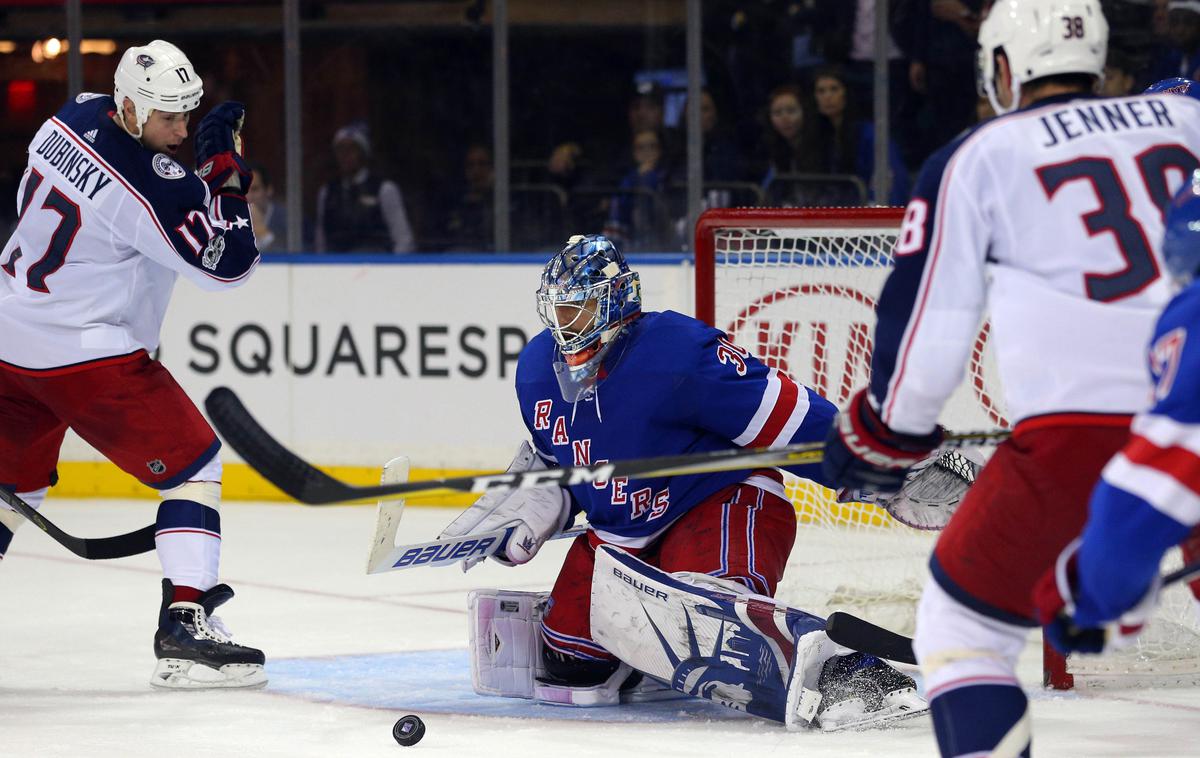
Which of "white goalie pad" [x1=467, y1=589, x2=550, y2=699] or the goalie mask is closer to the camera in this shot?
the goalie mask

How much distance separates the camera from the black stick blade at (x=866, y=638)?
328cm

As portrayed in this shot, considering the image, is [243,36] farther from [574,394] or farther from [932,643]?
[932,643]

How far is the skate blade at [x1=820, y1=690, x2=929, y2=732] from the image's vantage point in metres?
3.42

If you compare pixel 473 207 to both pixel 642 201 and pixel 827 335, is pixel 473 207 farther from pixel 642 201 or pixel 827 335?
pixel 827 335

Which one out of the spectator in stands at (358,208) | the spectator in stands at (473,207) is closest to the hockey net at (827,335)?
the spectator in stands at (473,207)

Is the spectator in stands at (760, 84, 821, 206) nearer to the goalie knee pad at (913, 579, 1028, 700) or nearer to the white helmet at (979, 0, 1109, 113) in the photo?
the white helmet at (979, 0, 1109, 113)

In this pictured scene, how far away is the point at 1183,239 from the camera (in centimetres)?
208

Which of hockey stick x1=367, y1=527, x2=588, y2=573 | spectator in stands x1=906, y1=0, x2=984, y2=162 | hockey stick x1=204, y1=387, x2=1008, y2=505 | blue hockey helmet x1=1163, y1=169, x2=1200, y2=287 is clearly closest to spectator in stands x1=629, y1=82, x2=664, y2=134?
spectator in stands x1=906, y1=0, x2=984, y2=162

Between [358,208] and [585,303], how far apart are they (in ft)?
14.1

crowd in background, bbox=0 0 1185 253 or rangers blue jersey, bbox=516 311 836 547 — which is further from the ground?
crowd in background, bbox=0 0 1185 253

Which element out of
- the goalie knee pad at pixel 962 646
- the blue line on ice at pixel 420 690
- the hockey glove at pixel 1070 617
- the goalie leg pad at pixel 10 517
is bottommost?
the blue line on ice at pixel 420 690

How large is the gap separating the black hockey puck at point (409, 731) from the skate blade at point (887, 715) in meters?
0.68

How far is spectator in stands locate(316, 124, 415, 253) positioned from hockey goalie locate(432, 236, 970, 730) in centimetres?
400

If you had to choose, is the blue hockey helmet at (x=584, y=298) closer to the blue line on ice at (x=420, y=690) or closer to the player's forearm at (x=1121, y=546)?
the blue line on ice at (x=420, y=690)
